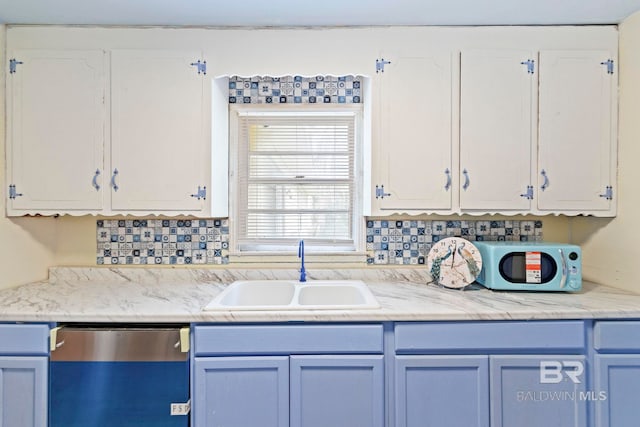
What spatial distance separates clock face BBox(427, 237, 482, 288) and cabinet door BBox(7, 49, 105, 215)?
173 centimetres

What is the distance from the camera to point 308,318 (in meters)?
1.44

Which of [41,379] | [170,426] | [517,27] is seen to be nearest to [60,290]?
[41,379]

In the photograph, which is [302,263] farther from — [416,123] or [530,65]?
[530,65]

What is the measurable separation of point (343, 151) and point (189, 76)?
92cm

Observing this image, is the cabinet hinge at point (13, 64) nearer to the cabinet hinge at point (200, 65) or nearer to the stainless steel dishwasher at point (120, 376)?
the cabinet hinge at point (200, 65)

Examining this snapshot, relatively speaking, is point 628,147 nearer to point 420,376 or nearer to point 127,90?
point 420,376

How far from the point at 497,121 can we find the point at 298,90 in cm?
108

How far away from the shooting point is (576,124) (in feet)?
5.90

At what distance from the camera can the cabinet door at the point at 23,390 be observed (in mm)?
1441

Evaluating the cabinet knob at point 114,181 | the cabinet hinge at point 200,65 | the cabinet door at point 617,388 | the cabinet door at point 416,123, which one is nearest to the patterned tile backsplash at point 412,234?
the cabinet door at point 416,123

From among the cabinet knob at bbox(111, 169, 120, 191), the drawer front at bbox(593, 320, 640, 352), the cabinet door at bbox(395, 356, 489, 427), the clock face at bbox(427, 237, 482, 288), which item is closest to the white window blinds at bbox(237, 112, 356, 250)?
the clock face at bbox(427, 237, 482, 288)

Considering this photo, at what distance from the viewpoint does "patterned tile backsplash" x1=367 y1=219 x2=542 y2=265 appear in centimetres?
211

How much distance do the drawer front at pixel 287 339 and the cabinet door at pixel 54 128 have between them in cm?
98

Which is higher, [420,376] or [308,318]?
[308,318]
